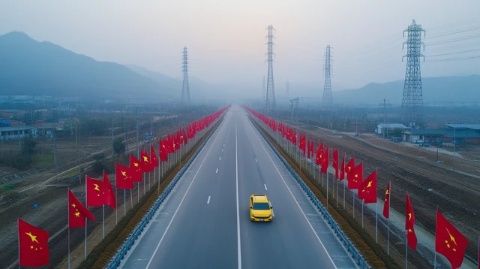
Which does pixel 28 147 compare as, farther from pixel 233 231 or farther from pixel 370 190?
pixel 370 190

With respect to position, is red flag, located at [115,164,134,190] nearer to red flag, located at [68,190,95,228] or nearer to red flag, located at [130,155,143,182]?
red flag, located at [130,155,143,182]

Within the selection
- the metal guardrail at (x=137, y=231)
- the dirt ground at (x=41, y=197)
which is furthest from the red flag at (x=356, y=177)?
the dirt ground at (x=41, y=197)

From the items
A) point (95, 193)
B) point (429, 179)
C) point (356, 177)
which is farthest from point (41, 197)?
point (429, 179)

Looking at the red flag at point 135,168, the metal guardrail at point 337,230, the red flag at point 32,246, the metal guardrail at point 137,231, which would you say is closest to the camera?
the red flag at point 32,246

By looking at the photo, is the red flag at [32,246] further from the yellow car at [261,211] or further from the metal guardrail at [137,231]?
the yellow car at [261,211]

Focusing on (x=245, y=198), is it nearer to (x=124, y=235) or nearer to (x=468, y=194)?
(x=124, y=235)
